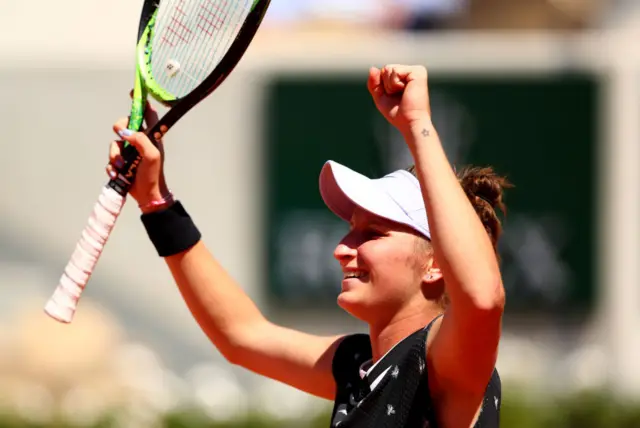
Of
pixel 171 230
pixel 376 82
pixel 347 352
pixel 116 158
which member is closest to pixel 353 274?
pixel 347 352

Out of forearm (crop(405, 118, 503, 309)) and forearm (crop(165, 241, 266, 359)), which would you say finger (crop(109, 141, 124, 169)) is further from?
forearm (crop(405, 118, 503, 309))

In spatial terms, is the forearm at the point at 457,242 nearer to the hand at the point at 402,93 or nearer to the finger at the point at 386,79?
the hand at the point at 402,93

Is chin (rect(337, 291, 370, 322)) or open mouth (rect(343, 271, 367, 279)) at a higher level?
open mouth (rect(343, 271, 367, 279))

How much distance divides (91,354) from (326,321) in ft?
6.70

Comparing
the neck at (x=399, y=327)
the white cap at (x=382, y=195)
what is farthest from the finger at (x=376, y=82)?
the neck at (x=399, y=327)

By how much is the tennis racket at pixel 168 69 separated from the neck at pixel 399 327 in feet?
2.40

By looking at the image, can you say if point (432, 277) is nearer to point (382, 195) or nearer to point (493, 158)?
point (382, 195)

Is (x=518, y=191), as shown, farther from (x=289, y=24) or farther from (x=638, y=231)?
(x=289, y=24)

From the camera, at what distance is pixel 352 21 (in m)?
12.2

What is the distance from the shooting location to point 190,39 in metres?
3.75

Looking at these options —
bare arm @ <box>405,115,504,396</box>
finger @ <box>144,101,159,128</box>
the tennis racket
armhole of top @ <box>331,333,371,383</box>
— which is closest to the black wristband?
the tennis racket

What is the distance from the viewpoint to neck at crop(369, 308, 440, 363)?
3.30 m

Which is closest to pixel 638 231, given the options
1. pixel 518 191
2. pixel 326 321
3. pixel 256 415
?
pixel 518 191

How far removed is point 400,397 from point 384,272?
310mm
